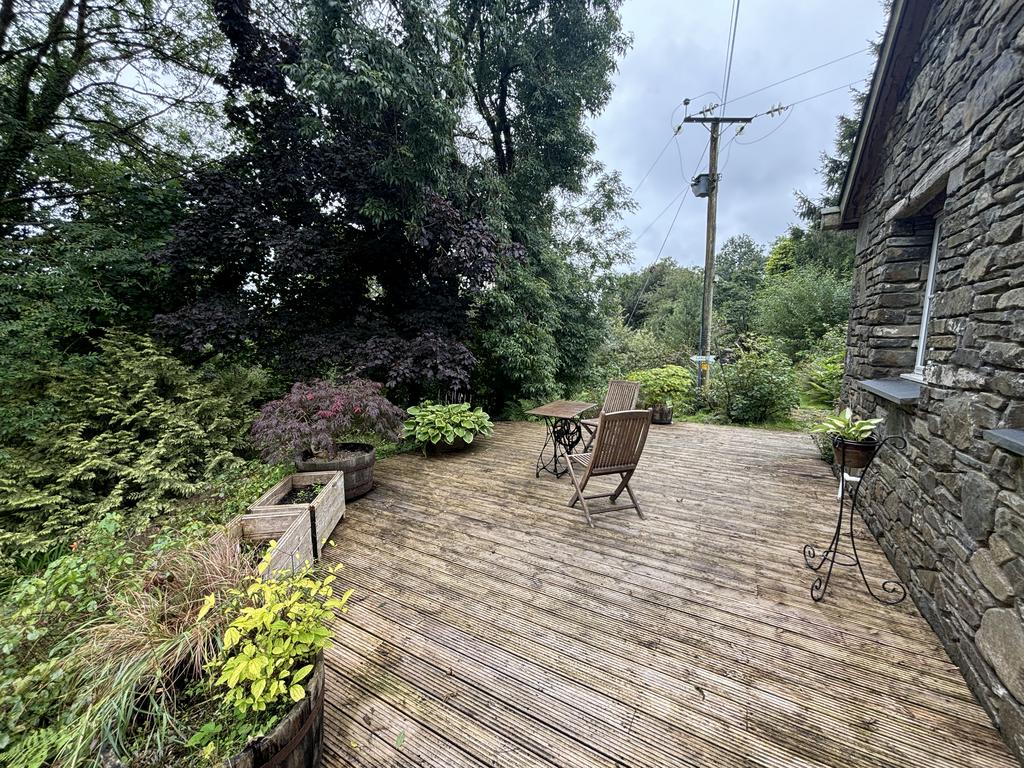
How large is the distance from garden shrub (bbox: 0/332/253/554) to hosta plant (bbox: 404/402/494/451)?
189cm

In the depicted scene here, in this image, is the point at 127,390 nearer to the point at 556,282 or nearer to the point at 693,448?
the point at 556,282

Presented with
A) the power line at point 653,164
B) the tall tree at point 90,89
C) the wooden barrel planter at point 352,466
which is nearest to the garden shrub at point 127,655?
the wooden barrel planter at point 352,466

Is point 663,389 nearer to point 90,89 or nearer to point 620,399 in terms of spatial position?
point 620,399

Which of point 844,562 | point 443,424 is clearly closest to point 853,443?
point 844,562

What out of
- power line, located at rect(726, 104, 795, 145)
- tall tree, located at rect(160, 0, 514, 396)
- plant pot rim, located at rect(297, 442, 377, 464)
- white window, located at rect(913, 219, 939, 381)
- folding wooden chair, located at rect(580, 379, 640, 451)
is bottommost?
plant pot rim, located at rect(297, 442, 377, 464)

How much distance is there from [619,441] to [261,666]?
248 centimetres

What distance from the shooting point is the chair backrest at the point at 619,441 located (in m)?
2.85

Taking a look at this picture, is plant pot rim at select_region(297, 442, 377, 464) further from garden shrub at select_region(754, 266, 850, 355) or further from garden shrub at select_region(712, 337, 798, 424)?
garden shrub at select_region(754, 266, 850, 355)

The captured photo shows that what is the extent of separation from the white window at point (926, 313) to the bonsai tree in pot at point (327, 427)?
13.7 ft

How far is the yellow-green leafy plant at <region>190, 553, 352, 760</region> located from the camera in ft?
3.38

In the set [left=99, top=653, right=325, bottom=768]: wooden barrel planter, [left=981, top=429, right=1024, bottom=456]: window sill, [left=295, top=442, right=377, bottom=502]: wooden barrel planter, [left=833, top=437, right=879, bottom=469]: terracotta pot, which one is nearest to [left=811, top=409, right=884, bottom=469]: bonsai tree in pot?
[left=833, top=437, right=879, bottom=469]: terracotta pot

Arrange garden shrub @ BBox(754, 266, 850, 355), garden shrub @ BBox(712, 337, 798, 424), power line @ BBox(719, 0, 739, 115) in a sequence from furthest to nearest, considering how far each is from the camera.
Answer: garden shrub @ BBox(754, 266, 850, 355)
garden shrub @ BBox(712, 337, 798, 424)
power line @ BBox(719, 0, 739, 115)

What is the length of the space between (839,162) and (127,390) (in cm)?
1520

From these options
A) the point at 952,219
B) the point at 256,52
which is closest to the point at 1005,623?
the point at 952,219
